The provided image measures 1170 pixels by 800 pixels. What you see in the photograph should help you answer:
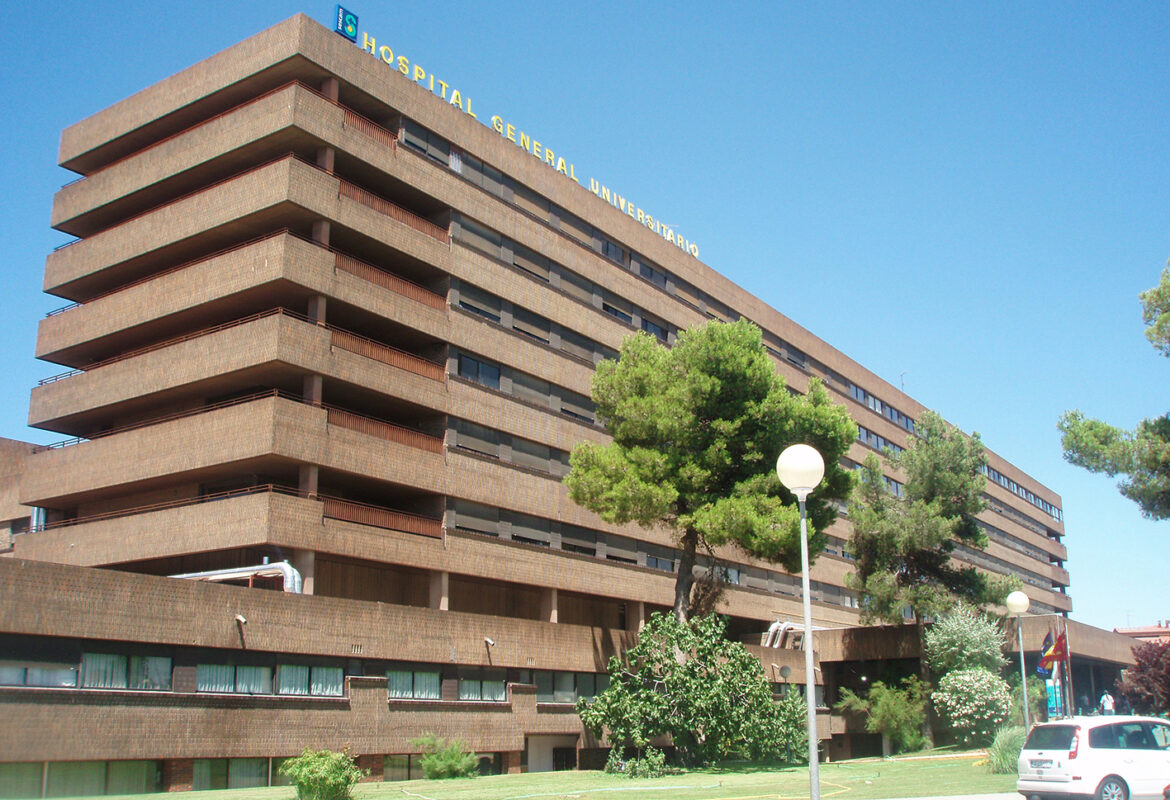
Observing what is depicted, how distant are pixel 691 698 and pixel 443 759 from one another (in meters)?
7.58

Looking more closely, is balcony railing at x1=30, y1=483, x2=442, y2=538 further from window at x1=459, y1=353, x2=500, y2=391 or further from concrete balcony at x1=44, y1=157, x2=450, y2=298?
concrete balcony at x1=44, y1=157, x2=450, y2=298

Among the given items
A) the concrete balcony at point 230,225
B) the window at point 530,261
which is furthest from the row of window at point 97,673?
the window at point 530,261

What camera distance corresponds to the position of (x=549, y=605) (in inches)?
1711

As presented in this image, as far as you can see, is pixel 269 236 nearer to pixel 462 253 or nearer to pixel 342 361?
pixel 342 361

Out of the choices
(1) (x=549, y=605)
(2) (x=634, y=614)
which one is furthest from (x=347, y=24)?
(2) (x=634, y=614)

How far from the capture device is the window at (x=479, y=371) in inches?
1628

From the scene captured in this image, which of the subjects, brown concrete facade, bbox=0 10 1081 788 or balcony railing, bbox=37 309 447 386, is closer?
brown concrete facade, bbox=0 10 1081 788

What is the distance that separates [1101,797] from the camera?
17.7 m

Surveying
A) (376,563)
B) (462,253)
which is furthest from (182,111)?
(376,563)

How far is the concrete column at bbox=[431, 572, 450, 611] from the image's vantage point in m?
38.1

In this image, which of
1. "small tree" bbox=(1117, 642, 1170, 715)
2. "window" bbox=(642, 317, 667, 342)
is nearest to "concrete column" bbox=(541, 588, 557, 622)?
"window" bbox=(642, 317, 667, 342)

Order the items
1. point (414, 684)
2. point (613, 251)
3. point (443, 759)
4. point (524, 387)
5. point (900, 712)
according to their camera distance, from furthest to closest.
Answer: point (613, 251), point (900, 712), point (524, 387), point (414, 684), point (443, 759)

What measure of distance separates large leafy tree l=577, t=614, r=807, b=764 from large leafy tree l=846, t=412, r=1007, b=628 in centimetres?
1753

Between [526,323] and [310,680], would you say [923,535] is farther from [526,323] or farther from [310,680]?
[310,680]
